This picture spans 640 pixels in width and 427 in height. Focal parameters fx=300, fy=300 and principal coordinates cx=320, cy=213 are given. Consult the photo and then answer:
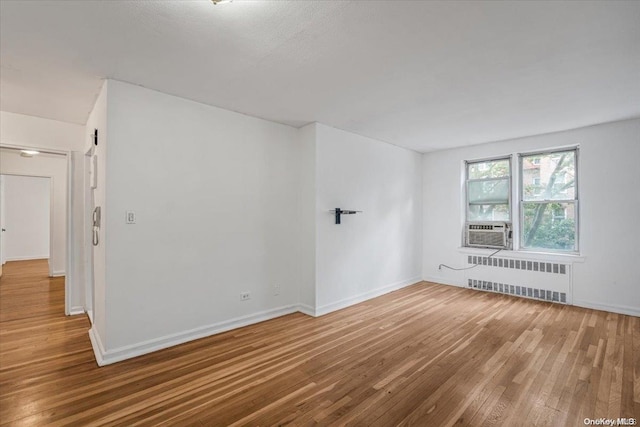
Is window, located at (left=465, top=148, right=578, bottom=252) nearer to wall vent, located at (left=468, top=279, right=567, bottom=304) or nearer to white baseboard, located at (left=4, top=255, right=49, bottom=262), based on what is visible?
wall vent, located at (left=468, top=279, right=567, bottom=304)

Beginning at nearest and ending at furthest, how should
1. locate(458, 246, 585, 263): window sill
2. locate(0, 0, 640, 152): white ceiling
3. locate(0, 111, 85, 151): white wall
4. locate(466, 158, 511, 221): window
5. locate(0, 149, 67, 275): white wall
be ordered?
locate(0, 0, 640, 152): white ceiling < locate(0, 111, 85, 151): white wall < locate(458, 246, 585, 263): window sill < locate(466, 158, 511, 221): window < locate(0, 149, 67, 275): white wall

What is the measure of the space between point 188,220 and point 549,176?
17.1ft

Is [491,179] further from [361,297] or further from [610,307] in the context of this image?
[361,297]

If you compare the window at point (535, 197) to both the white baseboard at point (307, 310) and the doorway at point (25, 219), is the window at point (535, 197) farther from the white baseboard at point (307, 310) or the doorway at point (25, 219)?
the doorway at point (25, 219)

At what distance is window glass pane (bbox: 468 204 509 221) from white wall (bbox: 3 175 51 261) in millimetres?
10832

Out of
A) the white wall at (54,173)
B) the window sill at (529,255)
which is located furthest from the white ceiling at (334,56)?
the white wall at (54,173)

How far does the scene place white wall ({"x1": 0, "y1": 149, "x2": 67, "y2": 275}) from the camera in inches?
224

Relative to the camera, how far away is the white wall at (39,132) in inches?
136

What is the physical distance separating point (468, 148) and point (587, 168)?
1689 millimetres

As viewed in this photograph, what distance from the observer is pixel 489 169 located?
5.29 m

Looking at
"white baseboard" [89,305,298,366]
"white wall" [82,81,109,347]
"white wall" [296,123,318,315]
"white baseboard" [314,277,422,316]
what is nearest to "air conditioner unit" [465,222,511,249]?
"white baseboard" [314,277,422,316]

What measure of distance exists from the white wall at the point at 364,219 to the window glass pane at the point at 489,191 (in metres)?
0.95

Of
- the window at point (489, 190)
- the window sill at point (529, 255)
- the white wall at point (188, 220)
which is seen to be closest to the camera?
the white wall at point (188, 220)

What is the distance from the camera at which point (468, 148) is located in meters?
5.39
